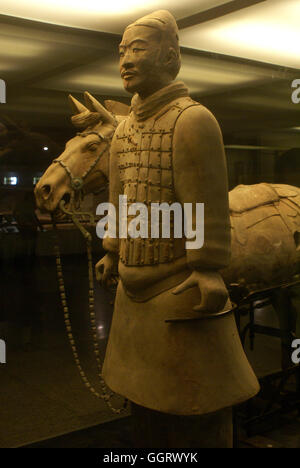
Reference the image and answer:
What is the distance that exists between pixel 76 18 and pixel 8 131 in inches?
29.9

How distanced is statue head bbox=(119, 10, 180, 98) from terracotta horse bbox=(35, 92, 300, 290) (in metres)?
0.68

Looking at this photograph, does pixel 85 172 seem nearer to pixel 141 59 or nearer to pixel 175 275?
pixel 141 59

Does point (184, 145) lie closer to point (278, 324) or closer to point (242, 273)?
point (242, 273)

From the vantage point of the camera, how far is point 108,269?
2691mm

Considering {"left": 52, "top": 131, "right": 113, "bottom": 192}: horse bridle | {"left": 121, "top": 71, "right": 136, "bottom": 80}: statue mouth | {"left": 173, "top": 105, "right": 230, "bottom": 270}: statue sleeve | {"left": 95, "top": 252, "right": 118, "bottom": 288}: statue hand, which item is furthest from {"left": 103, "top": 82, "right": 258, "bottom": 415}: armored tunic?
{"left": 52, "top": 131, "right": 113, "bottom": 192}: horse bridle

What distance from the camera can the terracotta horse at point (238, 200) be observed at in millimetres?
2936

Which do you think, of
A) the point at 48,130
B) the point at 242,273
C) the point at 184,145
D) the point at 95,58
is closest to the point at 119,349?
the point at 184,145

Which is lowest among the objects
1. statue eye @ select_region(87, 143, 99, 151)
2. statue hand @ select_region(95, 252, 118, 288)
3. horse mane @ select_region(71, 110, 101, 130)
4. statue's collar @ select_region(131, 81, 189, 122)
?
statue hand @ select_region(95, 252, 118, 288)

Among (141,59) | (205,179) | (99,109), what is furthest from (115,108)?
(205,179)

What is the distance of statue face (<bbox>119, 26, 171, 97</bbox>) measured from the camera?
7.64 feet

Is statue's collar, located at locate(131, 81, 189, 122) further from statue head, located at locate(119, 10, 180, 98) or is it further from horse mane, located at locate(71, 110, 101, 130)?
horse mane, located at locate(71, 110, 101, 130)

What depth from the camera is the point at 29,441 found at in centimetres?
340

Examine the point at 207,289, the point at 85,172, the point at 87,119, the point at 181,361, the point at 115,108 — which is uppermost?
the point at 115,108

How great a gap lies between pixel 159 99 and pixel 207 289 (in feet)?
2.63
